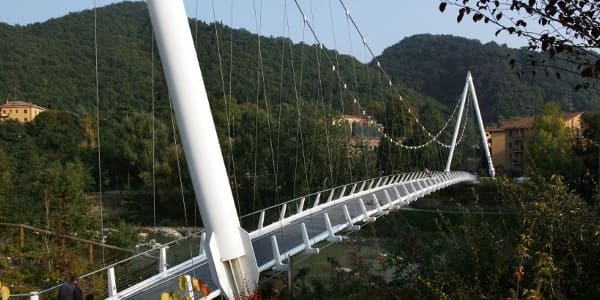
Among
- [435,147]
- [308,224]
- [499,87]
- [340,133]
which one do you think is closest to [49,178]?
[308,224]

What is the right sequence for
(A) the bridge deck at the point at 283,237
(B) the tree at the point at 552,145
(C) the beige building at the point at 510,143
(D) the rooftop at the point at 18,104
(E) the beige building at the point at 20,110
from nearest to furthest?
(A) the bridge deck at the point at 283,237 < (B) the tree at the point at 552,145 < (C) the beige building at the point at 510,143 < (E) the beige building at the point at 20,110 < (D) the rooftop at the point at 18,104

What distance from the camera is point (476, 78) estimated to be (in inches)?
3098

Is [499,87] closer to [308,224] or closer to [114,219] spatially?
[114,219]

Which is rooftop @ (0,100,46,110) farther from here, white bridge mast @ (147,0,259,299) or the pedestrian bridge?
white bridge mast @ (147,0,259,299)

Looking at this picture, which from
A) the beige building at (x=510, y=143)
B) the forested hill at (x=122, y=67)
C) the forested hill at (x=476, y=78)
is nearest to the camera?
the forested hill at (x=122, y=67)

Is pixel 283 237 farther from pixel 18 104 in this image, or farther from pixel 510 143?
pixel 18 104

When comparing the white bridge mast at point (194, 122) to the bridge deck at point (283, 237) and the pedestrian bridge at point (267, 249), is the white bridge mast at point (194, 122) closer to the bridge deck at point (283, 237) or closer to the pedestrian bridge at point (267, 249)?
the pedestrian bridge at point (267, 249)

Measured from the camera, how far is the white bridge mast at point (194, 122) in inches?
207

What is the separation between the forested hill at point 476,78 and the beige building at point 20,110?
43.3 m

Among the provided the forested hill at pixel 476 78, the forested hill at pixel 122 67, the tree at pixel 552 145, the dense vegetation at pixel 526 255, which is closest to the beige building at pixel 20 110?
the forested hill at pixel 122 67

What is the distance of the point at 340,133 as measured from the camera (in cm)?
3083

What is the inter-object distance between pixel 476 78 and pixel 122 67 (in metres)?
44.4

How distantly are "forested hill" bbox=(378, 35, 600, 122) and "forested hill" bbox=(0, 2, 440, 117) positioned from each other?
50.4 ft

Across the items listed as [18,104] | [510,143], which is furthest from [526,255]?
[18,104]
